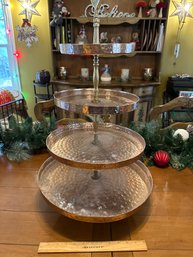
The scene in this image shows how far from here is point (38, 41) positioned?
3143 mm

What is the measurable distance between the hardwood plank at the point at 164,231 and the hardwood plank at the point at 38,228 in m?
0.15

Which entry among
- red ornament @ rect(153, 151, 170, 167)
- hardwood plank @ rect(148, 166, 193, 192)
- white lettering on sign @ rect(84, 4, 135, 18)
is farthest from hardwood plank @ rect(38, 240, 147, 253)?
white lettering on sign @ rect(84, 4, 135, 18)

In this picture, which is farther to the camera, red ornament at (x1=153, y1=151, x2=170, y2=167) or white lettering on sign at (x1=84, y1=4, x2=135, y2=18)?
white lettering on sign at (x1=84, y1=4, x2=135, y2=18)

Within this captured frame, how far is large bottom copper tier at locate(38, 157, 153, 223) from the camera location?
1.98 feet

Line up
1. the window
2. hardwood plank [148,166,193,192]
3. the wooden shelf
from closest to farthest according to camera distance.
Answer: hardwood plank [148,166,193,192] → the wooden shelf → the window

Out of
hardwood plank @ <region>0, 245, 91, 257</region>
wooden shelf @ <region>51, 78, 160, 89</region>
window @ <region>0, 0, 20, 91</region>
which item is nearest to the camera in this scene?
hardwood plank @ <region>0, 245, 91, 257</region>

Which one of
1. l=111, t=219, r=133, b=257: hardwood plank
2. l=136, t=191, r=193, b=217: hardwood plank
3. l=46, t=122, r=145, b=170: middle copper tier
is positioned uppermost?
l=46, t=122, r=145, b=170: middle copper tier

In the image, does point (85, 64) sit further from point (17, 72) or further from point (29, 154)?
point (29, 154)

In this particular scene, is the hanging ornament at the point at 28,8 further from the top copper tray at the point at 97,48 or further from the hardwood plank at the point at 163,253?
the hardwood plank at the point at 163,253

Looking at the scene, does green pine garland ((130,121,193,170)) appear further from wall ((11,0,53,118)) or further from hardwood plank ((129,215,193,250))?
wall ((11,0,53,118))

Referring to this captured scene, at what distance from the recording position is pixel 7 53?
3291mm

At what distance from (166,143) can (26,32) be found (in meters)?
2.83

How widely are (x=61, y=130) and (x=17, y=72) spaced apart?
2.91 m

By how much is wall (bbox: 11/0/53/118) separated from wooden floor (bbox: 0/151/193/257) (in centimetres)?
280
